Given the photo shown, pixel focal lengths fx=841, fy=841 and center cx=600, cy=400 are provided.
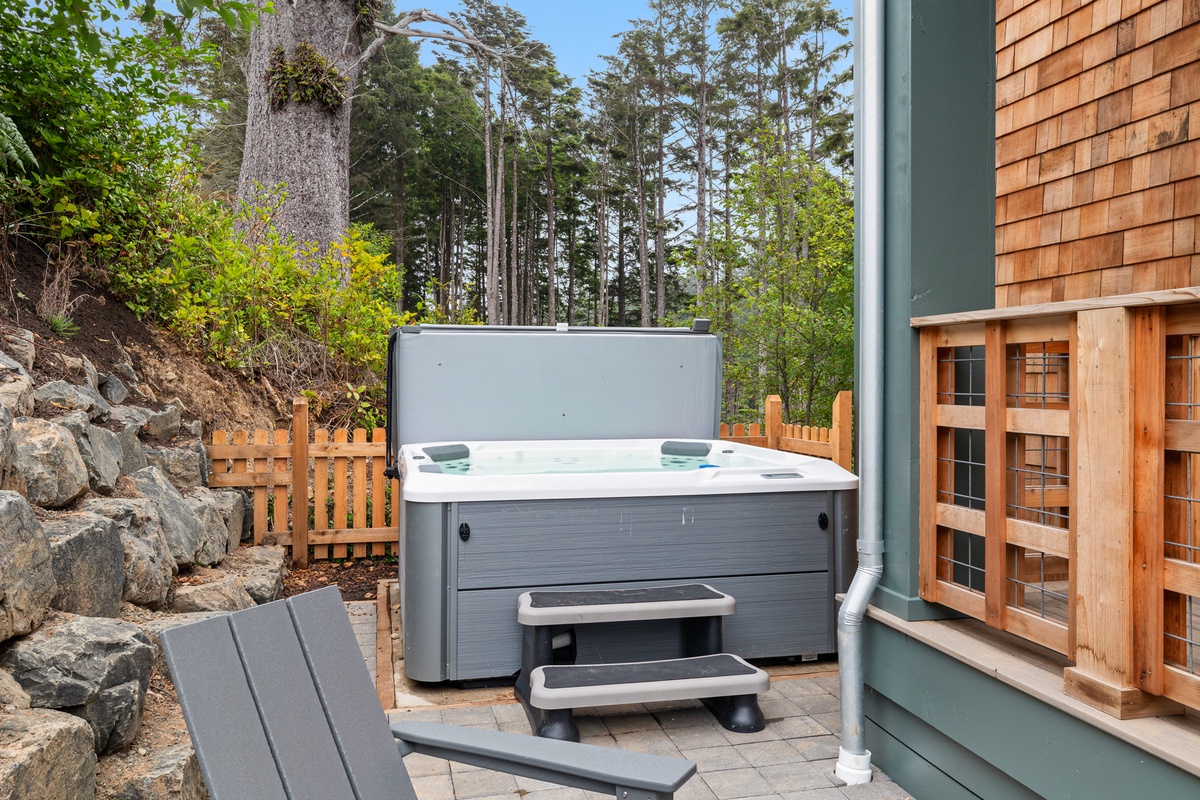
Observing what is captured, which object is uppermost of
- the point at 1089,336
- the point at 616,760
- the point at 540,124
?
the point at 540,124

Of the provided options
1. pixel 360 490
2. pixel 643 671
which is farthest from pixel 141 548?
pixel 360 490

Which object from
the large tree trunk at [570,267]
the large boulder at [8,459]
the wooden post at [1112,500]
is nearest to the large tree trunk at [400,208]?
the large tree trunk at [570,267]

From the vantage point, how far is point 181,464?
436 centimetres

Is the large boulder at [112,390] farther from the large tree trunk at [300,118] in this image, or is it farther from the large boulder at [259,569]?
the large tree trunk at [300,118]

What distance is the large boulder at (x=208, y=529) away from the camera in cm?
377

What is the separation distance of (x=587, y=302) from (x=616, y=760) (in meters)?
23.2

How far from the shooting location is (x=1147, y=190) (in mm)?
3076

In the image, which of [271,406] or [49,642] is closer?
[49,642]

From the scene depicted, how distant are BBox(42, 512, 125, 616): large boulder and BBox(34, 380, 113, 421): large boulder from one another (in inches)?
35.0

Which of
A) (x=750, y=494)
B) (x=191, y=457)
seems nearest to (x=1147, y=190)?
(x=750, y=494)

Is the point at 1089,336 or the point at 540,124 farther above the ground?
the point at 540,124

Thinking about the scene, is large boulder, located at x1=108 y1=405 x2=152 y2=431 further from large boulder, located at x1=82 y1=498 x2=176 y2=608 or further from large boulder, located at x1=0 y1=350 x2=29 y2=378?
large boulder, located at x1=82 y1=498 x2=176 y2=608

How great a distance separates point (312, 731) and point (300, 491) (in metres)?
3.78

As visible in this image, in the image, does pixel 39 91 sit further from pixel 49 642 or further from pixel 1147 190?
pixel 1147 190
